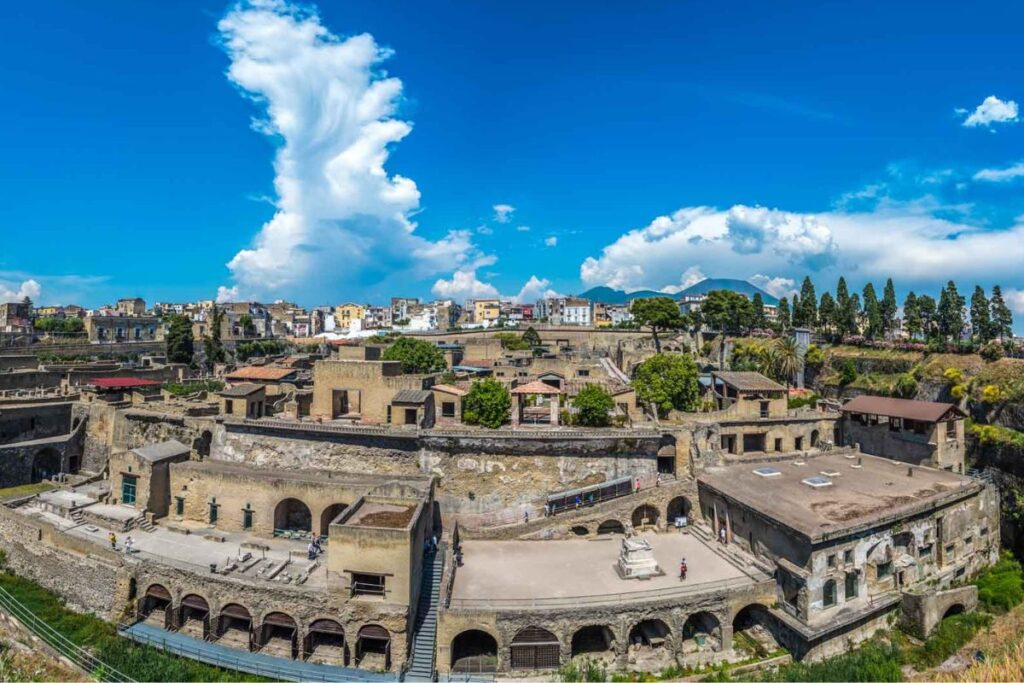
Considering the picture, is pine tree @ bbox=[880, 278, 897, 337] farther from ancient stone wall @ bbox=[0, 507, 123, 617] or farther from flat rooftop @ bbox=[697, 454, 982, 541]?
ancient stone wall @ bbox=[0, 507, 123, 617]

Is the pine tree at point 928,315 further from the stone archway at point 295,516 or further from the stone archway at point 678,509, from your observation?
the stone archway at point 295,516

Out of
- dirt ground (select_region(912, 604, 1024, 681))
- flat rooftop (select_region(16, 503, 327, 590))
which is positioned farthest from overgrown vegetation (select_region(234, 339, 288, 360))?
dirt ground (select_region(912, 604, 1024, 681))

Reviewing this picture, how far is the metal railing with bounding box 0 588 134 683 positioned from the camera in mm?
20359

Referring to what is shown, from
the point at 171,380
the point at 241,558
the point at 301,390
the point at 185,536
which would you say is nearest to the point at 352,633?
the point at 241,558

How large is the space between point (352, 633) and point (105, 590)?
13256 mm

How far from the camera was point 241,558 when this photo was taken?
82.0 feet

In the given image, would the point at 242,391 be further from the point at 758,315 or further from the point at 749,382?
the point at 758,315

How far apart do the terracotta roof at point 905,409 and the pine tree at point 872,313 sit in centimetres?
2470

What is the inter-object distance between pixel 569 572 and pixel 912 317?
52426 mm

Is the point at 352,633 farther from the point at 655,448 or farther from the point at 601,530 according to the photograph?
the point at 655,448

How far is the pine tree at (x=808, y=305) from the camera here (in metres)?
67.1

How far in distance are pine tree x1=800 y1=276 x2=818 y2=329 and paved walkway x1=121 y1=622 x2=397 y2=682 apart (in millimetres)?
65041

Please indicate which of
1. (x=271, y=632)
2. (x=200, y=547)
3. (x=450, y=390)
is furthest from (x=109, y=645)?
(x=450, y=390)

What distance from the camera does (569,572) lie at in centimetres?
2442
